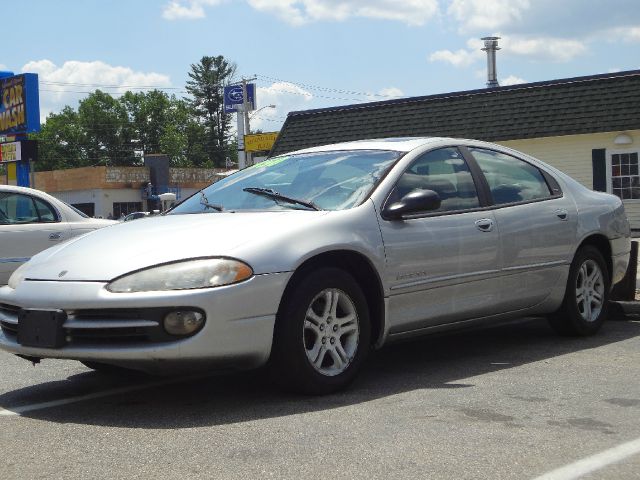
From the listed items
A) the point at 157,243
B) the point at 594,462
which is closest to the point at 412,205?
the point at 157,243

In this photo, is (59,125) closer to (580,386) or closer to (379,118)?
(379,118)

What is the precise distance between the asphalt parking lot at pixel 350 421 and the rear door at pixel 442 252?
1.30ft

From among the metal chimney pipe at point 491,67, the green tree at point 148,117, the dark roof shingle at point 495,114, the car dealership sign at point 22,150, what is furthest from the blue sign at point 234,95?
the green tree at point 148,117

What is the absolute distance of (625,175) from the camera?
2362cm

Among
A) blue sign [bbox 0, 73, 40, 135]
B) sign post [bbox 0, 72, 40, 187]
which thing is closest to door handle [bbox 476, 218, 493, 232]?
sign post [bbox 0, 72, 40, 187]

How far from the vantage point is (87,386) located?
5.82 m

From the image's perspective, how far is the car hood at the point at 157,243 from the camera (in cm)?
496

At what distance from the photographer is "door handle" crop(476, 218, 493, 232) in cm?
623

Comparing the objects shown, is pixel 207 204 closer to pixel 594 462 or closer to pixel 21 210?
pixel 594 462

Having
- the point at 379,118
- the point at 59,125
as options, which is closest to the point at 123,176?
the point at 379,118

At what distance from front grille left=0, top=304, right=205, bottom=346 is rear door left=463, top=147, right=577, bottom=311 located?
2543 millimetres

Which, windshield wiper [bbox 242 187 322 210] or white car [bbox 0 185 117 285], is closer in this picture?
windshield wiper [bbox 242 187 322 210]

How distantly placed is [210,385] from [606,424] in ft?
7.60

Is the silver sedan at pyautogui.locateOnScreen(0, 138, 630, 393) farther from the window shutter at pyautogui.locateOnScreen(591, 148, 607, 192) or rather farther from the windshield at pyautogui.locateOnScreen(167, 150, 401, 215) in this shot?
the window shutter at pyautogui.locateOnScreen(591, 148, 607, 192)
